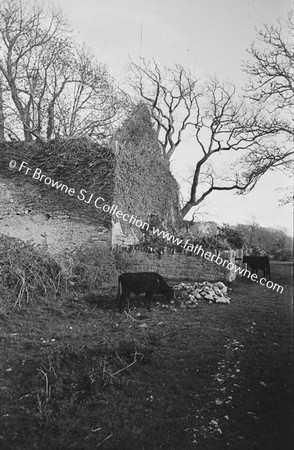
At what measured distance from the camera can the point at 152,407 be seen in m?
→ 3.25

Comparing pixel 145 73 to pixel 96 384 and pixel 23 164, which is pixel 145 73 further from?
pixel 96 384

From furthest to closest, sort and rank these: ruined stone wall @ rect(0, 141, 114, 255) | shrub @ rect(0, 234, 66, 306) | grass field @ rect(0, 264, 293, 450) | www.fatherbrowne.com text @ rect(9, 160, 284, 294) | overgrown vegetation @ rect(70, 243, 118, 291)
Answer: ruined stone wall @ rect(0, 141, 114, 255)
www.fatherbrowne.com text @ rect(9, 160, 284, 294)
overgrown vegetation @ rect(70, 243, 118, 291)
shrub @ rect(0, 234, 66, 306)
grass field @ rect(0, 264, 293, 450)

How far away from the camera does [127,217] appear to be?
35.0 feet

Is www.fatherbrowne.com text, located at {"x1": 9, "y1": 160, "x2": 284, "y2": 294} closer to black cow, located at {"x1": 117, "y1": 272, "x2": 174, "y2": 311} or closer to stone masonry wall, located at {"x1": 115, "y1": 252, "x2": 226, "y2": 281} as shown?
stone masonry wall, located at {"x1": 115, "y1": 252, "x2": 226, "y2": 281}

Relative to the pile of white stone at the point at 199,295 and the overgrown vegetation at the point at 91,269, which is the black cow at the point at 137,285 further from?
the overgrown vegetation at the point at 91,269

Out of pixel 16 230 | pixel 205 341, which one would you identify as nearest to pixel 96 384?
pixel 205 341

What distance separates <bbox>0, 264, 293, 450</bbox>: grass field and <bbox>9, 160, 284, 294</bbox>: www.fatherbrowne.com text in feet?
11.9

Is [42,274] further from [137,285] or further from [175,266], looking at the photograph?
[175,266]

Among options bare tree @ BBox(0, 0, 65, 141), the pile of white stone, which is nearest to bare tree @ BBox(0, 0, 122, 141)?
bare tree @ BBox(0, 0, 65, 141)

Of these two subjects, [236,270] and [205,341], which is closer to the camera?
[205,341]

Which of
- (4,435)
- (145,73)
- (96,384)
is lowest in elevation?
(4,435)

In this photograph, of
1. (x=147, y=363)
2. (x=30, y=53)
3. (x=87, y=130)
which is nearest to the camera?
(x=147, y=363)

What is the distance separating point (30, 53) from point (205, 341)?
1458cm

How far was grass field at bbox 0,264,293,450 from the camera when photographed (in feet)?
9.00
